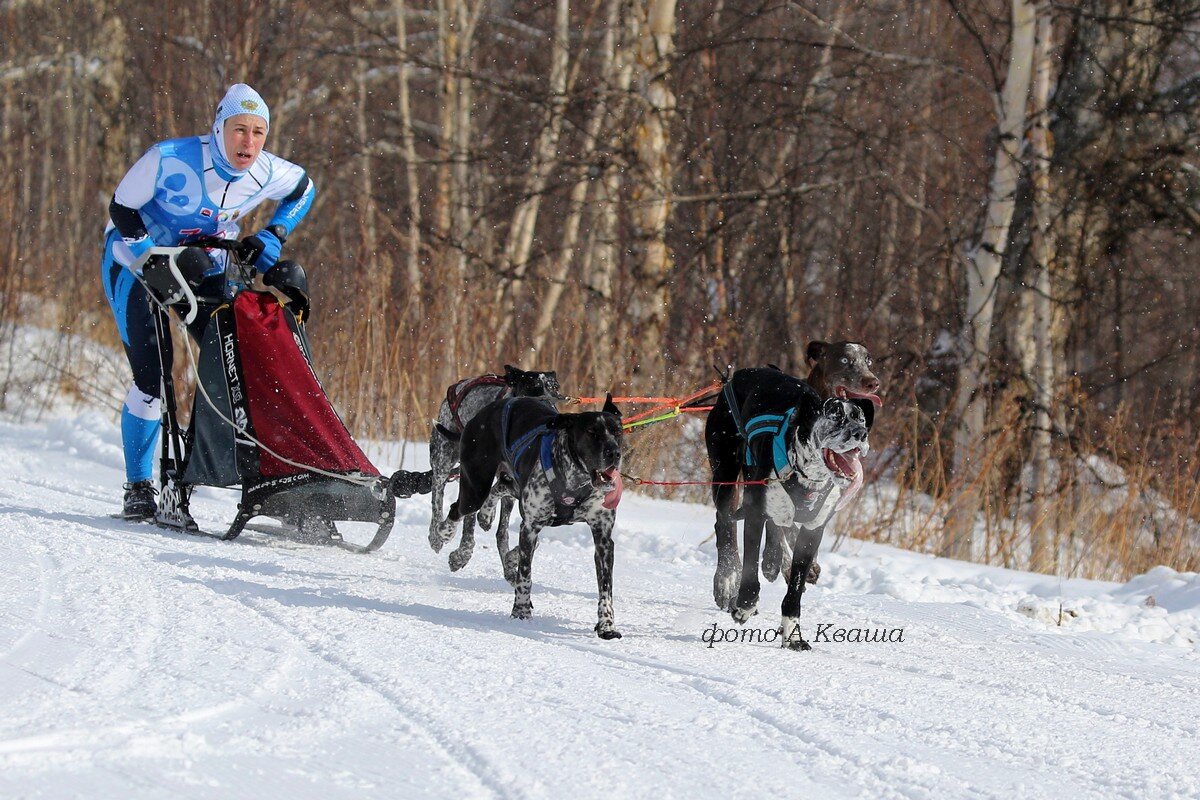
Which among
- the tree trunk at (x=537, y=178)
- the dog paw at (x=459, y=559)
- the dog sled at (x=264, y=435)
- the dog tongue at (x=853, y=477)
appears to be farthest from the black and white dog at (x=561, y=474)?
the tree trunk at (x=537, y=178)

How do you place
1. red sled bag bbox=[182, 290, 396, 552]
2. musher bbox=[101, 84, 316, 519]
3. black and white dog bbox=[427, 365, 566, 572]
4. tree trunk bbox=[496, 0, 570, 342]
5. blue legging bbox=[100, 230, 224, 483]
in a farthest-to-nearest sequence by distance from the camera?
tree trunk bbox=[496, 0, 570, 342], blue legging bbox=[100, 230, 224, 483], musher bbox=[101, 84, 316, 519], red sled bag bbox=[182, 290, 396, 552], black and white dog bbox=[427, 365, 566, 572]

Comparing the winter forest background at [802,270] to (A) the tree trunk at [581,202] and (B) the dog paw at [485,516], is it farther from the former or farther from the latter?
(B) the dog paw at [485,516]

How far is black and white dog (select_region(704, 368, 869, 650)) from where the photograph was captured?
4.22 metres

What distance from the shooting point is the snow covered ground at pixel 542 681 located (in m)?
2.84

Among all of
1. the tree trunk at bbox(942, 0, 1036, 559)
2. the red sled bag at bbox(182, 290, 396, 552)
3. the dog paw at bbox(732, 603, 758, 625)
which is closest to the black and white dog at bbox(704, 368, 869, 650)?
the dog paw at bbox(732, 603, 758, 625)

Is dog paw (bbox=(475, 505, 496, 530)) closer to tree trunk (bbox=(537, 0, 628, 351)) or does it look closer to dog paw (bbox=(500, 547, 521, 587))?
dog paw (bbox=(500, 547, 521, 587))

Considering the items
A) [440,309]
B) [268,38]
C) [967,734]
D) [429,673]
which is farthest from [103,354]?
[967,734]

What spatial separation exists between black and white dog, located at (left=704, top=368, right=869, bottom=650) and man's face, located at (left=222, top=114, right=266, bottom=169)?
7.68 feet

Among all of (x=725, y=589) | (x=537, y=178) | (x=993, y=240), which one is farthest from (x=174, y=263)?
(x=537, y=178)

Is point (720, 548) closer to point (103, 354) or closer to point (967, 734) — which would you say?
point (967, 734)

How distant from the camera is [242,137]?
5.71 m

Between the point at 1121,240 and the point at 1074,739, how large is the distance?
785 centimetres

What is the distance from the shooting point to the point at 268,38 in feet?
39.9

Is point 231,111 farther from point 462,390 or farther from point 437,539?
point 437,539
